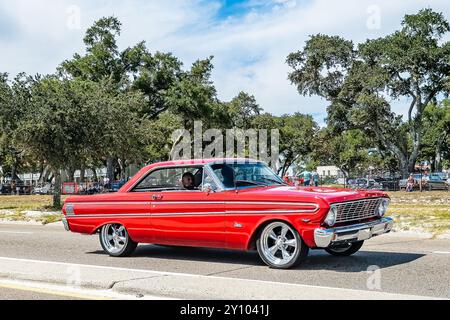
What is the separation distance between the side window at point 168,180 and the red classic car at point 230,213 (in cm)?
2

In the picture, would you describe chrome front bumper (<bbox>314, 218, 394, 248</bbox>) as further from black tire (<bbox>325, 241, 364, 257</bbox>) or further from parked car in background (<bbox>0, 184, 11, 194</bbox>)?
parked car in background (<bbox>0, 184, 11, 194</bbox>)

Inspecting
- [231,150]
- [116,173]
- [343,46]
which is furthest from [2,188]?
[343,46]

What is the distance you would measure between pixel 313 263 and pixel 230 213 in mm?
1483

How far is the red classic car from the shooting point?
762 cm

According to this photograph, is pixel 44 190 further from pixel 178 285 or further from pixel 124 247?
pixel 178 285

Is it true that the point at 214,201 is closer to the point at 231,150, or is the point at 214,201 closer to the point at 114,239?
the point at 114,239

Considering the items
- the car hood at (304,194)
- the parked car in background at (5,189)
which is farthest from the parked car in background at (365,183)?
the parked car in background at (5,189)

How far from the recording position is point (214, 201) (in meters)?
8.43

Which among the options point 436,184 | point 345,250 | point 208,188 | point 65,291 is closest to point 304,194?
point 208,188

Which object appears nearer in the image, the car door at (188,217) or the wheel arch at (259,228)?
the wheel arch at (259,228)

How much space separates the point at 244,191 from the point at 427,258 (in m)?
3.17

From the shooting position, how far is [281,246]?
7.92m

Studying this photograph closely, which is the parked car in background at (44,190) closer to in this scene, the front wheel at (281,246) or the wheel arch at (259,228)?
the wheel arch at (259,228)

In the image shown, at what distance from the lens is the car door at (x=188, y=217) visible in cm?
839
